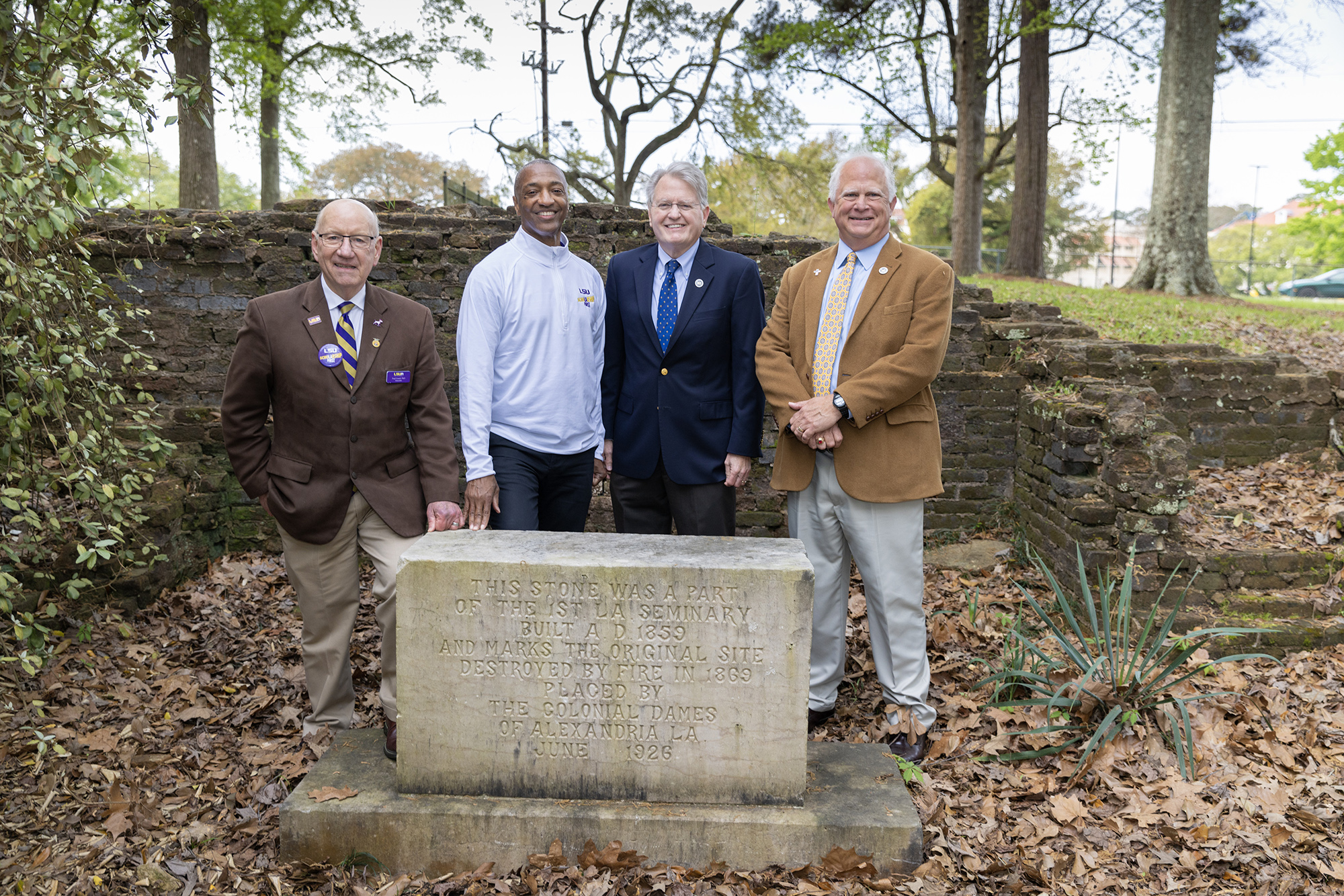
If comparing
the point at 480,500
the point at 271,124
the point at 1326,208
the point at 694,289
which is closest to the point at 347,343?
the point at 480,500

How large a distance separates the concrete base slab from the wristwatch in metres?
1.39

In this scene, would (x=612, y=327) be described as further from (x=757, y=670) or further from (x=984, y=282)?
(x=984, y=282)

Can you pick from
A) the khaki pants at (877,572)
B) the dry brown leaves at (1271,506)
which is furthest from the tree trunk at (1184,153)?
the khaki pants at (877,572)

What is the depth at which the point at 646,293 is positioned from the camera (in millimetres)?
3658

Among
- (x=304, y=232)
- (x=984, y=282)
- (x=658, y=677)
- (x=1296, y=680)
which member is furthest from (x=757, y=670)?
(x=984, y=282)

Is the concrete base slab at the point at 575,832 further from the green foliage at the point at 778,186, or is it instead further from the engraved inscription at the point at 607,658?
the green foliage at the point at 778,186

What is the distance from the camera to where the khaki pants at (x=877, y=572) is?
11.3ft

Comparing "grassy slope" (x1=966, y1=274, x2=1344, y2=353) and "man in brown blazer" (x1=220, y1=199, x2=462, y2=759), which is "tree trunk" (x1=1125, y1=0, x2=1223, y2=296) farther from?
"man in brown blazer" (x1=220, y1=199, x2=462, y2=759)

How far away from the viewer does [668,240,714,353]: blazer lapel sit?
11.8 feet

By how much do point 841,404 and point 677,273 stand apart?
901mm

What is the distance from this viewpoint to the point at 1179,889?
111 inches

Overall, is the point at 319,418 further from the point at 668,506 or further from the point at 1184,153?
the point at 1184,153

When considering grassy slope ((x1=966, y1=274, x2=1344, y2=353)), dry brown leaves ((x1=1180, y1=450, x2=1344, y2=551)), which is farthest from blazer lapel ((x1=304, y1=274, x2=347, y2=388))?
grassy slope ((x1=966, y1=274, x2=1344, y2=353))

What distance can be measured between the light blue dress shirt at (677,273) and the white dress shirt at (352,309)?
1.14m
